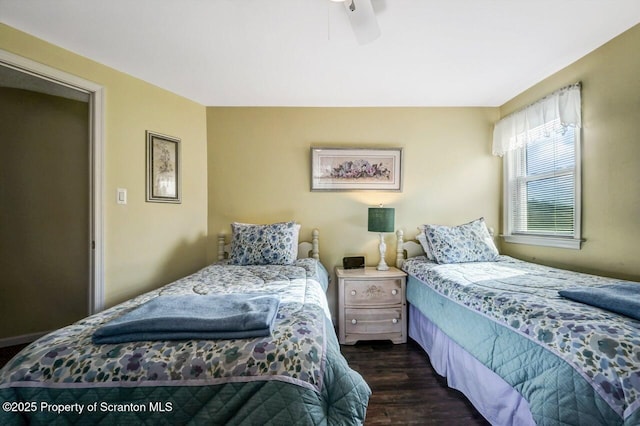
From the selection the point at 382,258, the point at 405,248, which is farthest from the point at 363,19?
the point at 405,248

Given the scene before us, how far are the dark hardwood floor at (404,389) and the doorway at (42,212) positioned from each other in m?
0.41

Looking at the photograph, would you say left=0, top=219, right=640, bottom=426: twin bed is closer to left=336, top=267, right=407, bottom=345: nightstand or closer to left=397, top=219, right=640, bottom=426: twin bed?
left=397, top=219, right=640, bottom=426: twin bed

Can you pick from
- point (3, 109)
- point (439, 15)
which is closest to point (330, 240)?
point (439, 15)

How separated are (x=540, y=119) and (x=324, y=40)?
1984 millimetres

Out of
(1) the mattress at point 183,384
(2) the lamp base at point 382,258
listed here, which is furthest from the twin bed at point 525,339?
(1) the mattress at point 183,384

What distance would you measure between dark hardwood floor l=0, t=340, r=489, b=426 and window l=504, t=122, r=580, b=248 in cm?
151

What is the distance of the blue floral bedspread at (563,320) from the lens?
784mm

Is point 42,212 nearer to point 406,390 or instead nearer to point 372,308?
point 372,308

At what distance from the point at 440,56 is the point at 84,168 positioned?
3.24 meters

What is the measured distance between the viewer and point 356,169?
258 centimetres

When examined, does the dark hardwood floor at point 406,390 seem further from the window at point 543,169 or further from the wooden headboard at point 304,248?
the window at point 543,169

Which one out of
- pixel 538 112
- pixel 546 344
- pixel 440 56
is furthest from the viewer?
pixel 538 112

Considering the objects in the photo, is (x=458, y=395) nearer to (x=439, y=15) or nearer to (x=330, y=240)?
(x=330, y=240)

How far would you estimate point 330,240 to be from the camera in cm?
258
